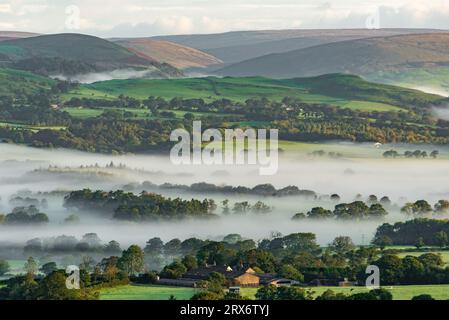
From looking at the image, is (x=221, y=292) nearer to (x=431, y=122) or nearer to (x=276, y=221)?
(x=276, y=221)

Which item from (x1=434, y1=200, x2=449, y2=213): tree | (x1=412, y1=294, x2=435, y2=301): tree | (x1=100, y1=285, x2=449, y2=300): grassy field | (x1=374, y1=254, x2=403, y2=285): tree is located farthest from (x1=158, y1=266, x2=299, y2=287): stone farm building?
(x1=434, y1=200, x2=449, y2=213): tree

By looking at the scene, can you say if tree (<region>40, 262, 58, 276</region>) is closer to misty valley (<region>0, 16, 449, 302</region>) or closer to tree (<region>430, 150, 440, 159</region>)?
misty valley (<region>0, 16, 449, 302</region>)

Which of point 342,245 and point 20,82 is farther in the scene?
point 20,82

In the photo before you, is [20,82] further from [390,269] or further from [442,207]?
[390,269]

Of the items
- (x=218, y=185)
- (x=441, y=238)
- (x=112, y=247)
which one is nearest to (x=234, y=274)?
(x=441, y=238)

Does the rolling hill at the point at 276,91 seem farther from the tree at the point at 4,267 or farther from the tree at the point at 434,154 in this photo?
the tree at the point at 4,267
